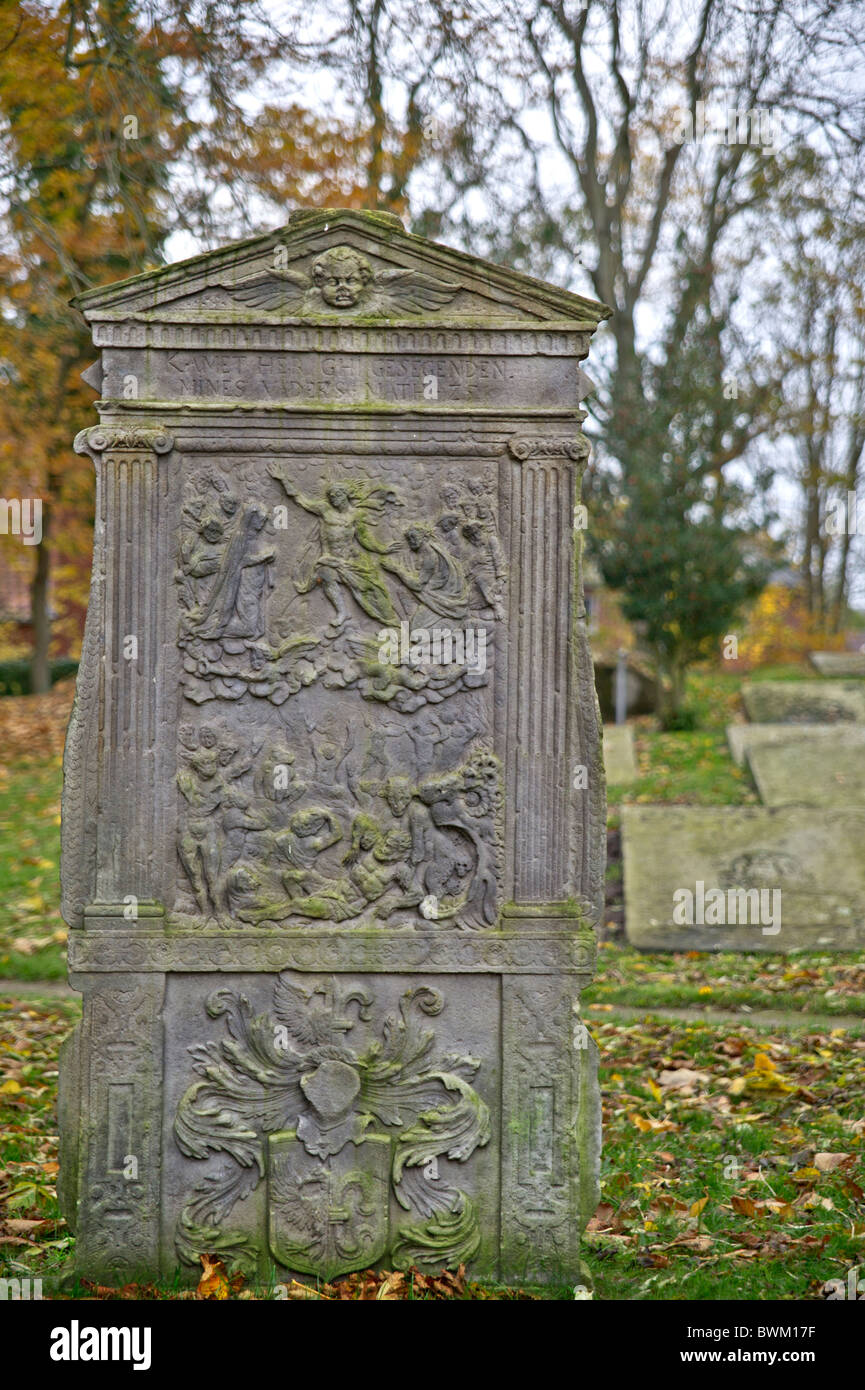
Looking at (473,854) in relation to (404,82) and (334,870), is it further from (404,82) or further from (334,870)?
(404,82)

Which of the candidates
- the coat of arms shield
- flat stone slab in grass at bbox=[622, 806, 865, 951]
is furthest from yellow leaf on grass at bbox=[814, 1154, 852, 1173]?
flat stone slab in grass at bbox=[622, 806, 865, 951]

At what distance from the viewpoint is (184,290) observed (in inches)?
157

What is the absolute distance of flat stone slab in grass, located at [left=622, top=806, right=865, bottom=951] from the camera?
837 cm

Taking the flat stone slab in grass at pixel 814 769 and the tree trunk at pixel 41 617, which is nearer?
the flat stone slab in grass at pixel 814 769

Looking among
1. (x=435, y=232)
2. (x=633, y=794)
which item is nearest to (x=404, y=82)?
(x=435, y=232)

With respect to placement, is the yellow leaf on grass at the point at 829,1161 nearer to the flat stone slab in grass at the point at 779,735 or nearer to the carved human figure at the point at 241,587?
the carved human figure at the point at 241,587

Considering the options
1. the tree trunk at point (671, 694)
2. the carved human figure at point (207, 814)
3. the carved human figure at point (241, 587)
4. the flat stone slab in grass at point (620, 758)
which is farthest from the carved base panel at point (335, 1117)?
the tree trunk at point (671, 694)

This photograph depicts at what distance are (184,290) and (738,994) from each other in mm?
5195

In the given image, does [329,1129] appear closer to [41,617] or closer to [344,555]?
[344,555]

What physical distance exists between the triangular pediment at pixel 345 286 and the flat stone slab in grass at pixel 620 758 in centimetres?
810

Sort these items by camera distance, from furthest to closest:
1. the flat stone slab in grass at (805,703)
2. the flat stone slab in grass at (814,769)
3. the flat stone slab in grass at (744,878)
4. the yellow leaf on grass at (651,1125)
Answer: the flat stone slab in grass at (805,703) < the flat stone slab in grass at (814,769) < the flat stone slab in grass at (744,878) < the yellow leaf on grass at (651,1125)

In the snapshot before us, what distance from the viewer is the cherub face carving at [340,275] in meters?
4.02

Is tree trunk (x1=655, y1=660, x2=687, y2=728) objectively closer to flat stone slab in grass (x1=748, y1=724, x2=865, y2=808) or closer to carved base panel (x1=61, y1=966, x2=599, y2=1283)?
flat stone slab in grass (x1=748, y1=724, x2=865, y2=808)

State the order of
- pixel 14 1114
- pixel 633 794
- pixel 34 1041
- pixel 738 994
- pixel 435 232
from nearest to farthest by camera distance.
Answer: pixel 14 1114
pixel 34 1041
pixel 738 994
pixel 633 794
pixel 435 232
